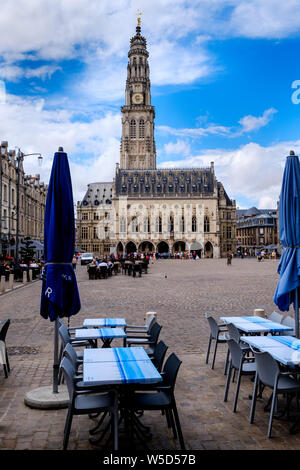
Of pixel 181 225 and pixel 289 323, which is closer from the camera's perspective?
pixel 289 323

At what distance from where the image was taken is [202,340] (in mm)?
8594

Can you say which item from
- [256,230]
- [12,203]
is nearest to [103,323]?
[12,203]

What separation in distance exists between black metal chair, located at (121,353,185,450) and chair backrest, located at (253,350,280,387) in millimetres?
1048

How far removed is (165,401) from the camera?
13.9 ft

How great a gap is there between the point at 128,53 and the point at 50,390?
100287 mm

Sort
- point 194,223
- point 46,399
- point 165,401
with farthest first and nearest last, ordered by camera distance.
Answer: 1. point 194,223
2. point 46,399
3. point 165,401

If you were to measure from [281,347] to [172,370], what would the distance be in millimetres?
1696

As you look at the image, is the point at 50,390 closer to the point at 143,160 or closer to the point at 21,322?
the point at 21,322

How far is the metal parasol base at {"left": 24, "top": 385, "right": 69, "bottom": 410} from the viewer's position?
5.09 metres

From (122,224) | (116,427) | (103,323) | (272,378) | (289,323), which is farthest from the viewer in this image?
(122,224)

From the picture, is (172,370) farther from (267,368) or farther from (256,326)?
(256,326)

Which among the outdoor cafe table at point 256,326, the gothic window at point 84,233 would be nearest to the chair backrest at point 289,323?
the outdoor cafe table at point 256,326

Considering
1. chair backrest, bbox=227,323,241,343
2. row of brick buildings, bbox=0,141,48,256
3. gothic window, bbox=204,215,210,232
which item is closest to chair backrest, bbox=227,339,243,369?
chair backrest, bbox=227,323,241,343

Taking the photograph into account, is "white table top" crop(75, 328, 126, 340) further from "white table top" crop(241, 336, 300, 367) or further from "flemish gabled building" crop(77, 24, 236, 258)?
"flemish gabled building" crop(77, 24, 236, 258)
